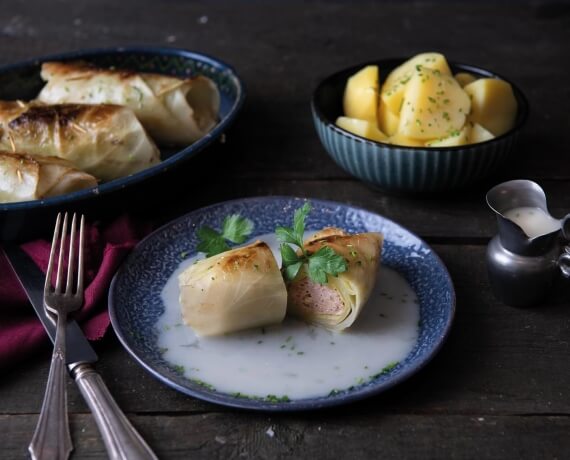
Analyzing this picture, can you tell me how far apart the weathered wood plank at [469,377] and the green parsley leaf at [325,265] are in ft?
0.71

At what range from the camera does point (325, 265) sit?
4.24 feet

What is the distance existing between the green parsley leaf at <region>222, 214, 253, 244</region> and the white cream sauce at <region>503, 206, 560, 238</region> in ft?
1.65

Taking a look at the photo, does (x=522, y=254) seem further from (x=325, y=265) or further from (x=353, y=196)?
(x=353, y=196)

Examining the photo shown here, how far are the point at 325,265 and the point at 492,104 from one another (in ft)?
2.31

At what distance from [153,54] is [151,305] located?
1.09m

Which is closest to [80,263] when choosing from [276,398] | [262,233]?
[262,233]

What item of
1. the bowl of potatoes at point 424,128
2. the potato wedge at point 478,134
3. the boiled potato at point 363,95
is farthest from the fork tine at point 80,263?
the potato wedge at point 478,134

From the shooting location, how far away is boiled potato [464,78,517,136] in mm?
1742

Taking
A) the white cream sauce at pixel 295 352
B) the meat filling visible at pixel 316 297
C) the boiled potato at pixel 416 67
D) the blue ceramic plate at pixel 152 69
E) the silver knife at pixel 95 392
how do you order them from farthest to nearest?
the blue ceramic plate at pixel 152 69
the boiled potato at pixel 416 67
the meat filling visible at pixel 316 297
the white cream sauce at pixel 295 352
the silver knife at pixel 95 392

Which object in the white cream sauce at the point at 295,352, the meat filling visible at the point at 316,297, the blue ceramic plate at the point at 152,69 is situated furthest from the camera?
the blue ceramic plate at the point at 152,69

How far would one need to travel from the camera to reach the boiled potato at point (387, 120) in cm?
176

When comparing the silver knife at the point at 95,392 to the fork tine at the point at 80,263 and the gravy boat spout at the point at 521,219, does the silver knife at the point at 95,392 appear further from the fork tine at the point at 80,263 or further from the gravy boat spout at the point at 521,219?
the gravy boat spout at the point at 521,219

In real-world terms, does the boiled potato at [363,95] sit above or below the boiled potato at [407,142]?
above

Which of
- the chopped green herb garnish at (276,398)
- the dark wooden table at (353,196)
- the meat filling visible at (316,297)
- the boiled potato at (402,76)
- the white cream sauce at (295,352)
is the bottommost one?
the dark wooden table at (353,196)
